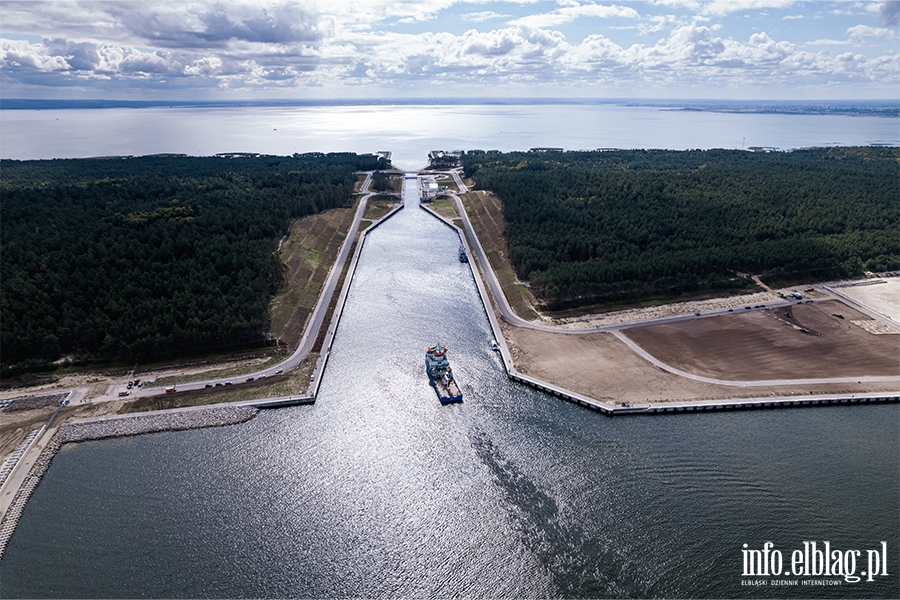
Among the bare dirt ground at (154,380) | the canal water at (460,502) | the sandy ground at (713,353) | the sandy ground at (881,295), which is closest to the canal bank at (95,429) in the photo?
the canal water at (460,502)

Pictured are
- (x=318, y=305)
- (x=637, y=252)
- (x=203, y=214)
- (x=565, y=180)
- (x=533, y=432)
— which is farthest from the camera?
(x=565, y=180)

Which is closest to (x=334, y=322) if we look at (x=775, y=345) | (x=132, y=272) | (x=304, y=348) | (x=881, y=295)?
(x=304, y=348)

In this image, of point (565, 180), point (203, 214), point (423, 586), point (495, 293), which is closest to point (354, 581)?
point (423, 586)

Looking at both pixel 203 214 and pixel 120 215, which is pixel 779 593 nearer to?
pixel 203 214

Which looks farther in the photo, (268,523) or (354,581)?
(268,523)

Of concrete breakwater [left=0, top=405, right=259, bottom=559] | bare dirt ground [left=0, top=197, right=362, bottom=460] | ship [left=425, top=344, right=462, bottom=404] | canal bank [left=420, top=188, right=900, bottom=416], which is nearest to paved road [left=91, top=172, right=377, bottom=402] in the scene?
bare dirt ground [left=0, top=197, right=362, bottom=460]

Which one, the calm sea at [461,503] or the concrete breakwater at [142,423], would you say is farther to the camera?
the concrete breakwater at [142,423]

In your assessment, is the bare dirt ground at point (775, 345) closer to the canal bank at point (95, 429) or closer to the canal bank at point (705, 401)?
the canal bank at point (705, 401)
